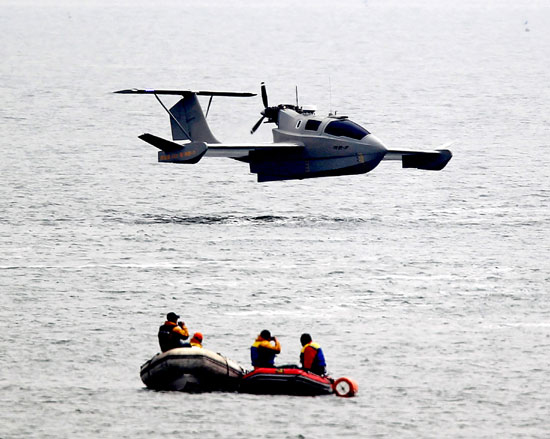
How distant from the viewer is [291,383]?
45.3 m

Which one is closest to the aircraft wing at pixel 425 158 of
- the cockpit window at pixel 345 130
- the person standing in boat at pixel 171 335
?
the cockpit window at pixel 345 130

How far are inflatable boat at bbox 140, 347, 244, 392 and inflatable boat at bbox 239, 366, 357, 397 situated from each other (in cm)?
69

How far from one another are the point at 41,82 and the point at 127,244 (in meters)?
117

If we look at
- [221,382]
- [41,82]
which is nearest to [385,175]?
[221,382]

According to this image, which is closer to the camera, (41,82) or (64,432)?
(64,432)

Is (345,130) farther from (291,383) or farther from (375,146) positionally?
(291,383)

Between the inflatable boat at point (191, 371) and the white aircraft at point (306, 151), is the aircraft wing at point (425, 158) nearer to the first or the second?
the white aircraft at point (306, 151)

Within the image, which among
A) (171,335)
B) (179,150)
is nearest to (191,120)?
(179,150)

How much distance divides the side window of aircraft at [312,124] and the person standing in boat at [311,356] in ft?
101

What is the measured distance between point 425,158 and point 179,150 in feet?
55.9

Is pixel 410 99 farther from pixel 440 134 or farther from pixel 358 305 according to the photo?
pixel 358 305

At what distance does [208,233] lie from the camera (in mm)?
75750

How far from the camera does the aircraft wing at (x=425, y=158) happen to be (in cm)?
7819

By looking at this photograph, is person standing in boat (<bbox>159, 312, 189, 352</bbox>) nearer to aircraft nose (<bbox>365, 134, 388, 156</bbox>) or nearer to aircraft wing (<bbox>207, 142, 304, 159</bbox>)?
aircraft wing (<bbox>207, 142, 304, 159</bbox>)
